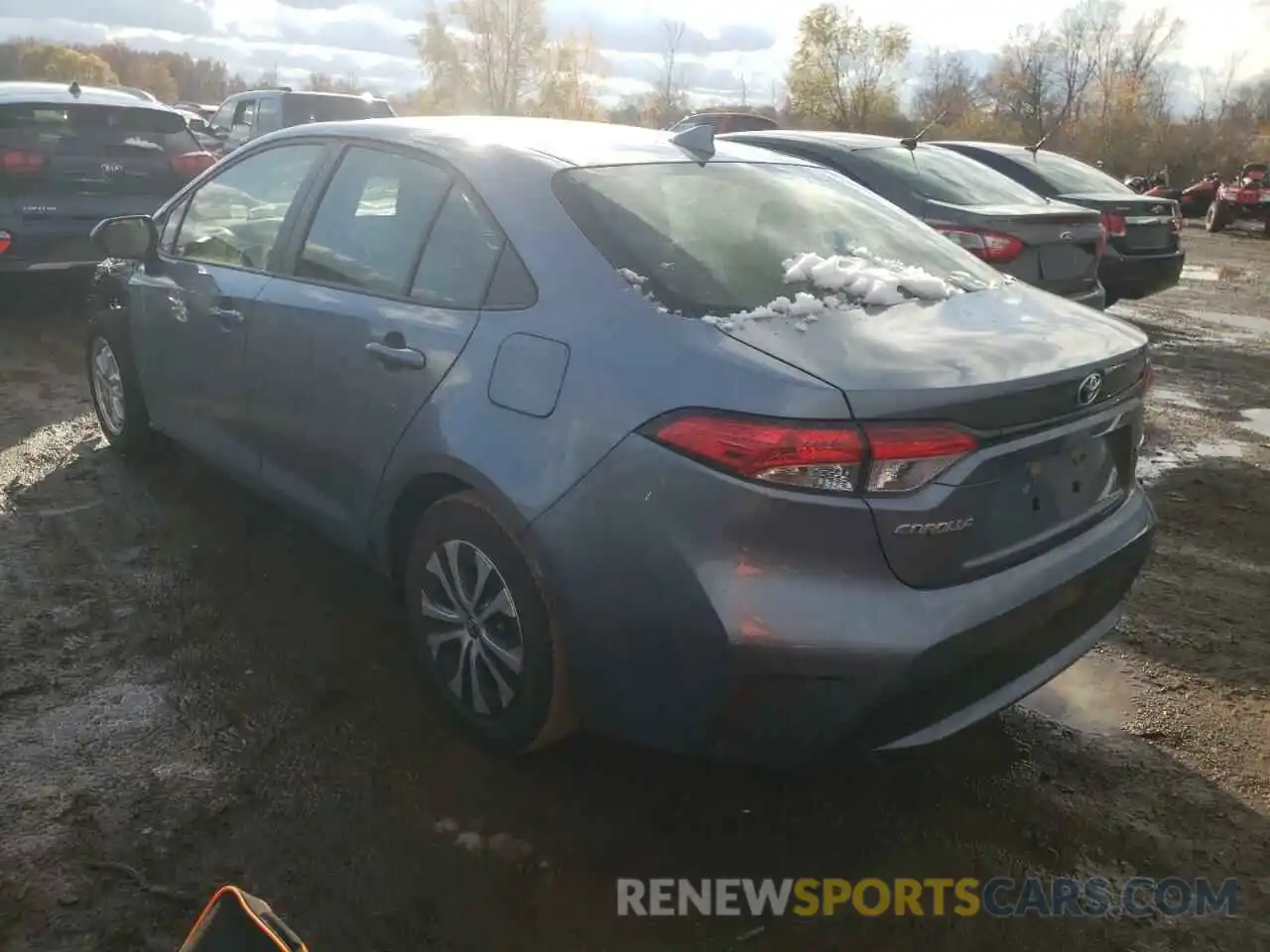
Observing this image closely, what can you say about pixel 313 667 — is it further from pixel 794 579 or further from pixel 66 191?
pixel 66 191

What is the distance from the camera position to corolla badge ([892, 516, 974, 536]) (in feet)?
7.18

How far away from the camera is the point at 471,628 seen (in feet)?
9.27

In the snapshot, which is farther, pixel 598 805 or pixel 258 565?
pixel 258 565

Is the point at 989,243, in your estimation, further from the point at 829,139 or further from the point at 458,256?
the point at 458,256

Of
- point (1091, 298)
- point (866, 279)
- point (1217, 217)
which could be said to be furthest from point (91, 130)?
point (1217, 217)

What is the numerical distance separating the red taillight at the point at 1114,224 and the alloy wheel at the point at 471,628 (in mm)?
8081

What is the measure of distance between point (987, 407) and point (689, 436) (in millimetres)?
639

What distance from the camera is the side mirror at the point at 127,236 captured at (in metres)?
4.24

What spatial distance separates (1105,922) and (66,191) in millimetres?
7539

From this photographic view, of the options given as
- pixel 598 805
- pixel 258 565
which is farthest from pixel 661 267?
pixel 258 565

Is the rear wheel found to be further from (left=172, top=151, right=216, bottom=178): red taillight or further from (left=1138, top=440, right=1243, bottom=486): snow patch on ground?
(left=172, top=151, right=216, bottom=178): red taillight

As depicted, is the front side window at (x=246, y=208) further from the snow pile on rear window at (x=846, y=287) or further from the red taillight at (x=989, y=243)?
the red taillight at (x=989, y=243)

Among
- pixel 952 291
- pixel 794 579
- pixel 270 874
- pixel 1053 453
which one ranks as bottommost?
pixel 270 874

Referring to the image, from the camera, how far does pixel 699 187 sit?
3.02m
